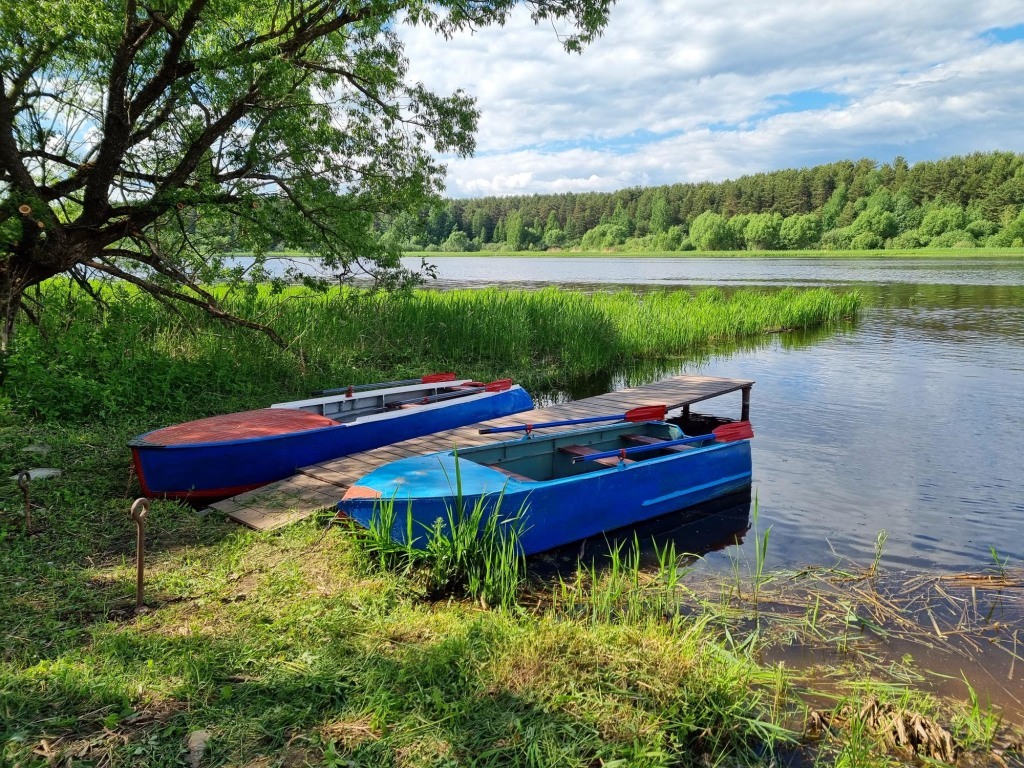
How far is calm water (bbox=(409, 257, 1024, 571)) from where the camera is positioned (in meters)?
6.18

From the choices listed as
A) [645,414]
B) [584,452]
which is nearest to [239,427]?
[584,452]

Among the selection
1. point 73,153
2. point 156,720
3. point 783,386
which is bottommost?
point 783,386

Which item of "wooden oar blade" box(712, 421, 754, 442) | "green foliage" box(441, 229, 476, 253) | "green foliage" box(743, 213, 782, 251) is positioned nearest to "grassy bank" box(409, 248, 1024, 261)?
"green foliage" box(743, 213, 782, 251)

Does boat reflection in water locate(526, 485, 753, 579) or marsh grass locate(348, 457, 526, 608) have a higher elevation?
marsh grass locate(348, 457, 526, 608)

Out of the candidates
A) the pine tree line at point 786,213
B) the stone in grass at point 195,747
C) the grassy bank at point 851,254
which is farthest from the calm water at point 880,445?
the pine tree line at point 786,213

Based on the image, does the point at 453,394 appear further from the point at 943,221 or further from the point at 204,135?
the point at 943,221

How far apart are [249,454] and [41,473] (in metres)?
1.71

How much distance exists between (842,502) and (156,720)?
258 inches

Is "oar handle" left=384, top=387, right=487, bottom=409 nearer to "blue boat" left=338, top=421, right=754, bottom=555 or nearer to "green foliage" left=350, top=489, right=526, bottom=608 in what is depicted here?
"blue boat" left=338, top=421, right=754, bottom=555

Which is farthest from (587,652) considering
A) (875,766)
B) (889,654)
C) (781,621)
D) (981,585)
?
(981,585)

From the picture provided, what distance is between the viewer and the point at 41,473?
5.82 metres

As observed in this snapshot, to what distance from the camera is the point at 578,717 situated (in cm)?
301

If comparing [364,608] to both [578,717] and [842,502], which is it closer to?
[578,717]

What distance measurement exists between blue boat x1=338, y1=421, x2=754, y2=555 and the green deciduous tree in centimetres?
465
